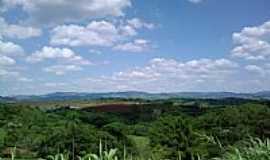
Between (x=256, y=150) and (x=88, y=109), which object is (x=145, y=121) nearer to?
(x=88, y=109)

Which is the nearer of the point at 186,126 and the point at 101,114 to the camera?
the point at 186,126

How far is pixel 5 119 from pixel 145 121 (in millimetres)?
43989

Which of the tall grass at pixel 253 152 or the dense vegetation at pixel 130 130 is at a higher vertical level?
the tall grass at pixel 253 152

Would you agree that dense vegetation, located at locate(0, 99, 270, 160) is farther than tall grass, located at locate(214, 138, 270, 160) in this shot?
Yes

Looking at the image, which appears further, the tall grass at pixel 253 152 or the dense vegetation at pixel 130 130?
the dense vegetation at pixel 130 130

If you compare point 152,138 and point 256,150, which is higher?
point 256,150

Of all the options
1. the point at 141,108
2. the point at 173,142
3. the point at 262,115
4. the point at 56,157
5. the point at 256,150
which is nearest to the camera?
the point at 56,157

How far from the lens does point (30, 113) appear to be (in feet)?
513

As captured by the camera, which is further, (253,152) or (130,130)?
(130,130)

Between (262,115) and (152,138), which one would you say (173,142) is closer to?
(152,138)

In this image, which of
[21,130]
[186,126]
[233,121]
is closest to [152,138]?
[186,126]

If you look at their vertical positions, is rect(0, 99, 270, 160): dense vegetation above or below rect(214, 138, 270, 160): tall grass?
below

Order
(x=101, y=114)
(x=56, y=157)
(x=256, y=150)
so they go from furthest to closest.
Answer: (x=101, y=114)
(x=256, y=150)
(x=56, y=157)

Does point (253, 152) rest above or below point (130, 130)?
above
